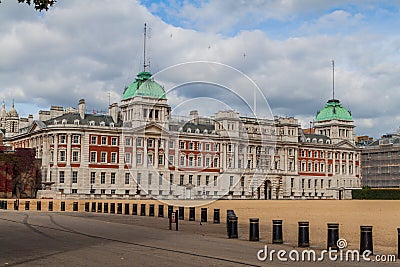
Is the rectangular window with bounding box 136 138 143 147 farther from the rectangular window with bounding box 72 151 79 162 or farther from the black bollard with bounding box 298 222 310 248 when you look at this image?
the black bollard with bounding box 298 222 310 248

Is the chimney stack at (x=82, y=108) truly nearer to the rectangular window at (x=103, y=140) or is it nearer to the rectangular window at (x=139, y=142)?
the rectangular window at (x=103, y=140)

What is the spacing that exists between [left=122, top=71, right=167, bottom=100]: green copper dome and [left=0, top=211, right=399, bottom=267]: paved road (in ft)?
204

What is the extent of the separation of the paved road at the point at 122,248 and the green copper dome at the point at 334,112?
124546mm

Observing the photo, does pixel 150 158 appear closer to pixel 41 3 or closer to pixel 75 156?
pixel 75 156

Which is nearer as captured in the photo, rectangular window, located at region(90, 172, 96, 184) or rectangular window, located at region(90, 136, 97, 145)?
rectangular window, located at region(90, 172, 96, 184)

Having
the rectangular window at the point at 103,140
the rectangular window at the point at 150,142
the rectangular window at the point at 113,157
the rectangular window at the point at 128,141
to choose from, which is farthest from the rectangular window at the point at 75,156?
the rectangular window at the point at 150,142

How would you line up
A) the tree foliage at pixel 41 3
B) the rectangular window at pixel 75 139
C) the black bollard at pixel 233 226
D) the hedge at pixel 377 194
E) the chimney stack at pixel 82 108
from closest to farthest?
the tree foliage at pixel 41 3
the black bollard at pixel 233 226
the rectangular window at pixel 75 139
the hedge at pixel 377 194
the chimney stack at pixel 82 108

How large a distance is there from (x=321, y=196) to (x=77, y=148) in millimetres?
62998

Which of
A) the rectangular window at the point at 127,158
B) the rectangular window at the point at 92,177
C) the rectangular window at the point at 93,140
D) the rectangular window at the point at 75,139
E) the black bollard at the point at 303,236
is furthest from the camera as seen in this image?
the rectangular window at the point at 127,158

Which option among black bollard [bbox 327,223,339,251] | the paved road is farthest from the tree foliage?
black bollard [bbox 327,223,339,251]

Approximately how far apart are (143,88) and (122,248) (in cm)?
7918

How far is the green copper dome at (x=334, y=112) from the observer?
147 m

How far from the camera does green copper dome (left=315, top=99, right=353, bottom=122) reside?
14662 cm

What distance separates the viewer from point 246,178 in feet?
399
